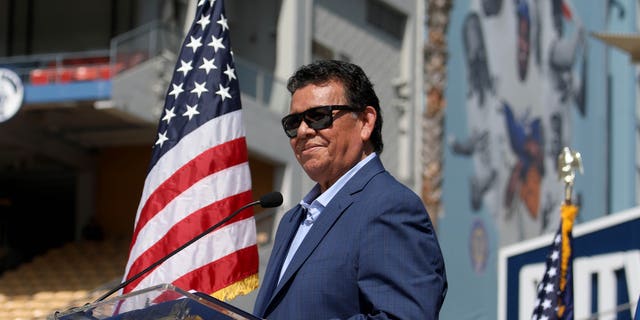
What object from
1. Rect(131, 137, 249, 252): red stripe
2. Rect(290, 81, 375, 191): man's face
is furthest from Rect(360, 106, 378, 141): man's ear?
Rect(131, 137, 249, 252): red stripe

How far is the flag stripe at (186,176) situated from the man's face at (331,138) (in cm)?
253

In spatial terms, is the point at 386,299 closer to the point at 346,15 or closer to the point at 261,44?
the point at 261,44

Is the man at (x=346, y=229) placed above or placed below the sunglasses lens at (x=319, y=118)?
below

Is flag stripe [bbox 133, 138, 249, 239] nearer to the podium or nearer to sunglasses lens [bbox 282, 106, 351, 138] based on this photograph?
sunglasses lens [bbox 282, 106, 351, 138]

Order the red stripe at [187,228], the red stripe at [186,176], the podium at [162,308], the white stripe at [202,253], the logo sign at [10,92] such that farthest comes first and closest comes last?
the logo sign at [10,92] → the red stripe at [186,176] → the red stripe at [187,228] → the white stripe at [202,253] → the podium at [162,308]

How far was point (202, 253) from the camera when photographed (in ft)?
19.5

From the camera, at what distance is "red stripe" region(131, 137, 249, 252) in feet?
20.4

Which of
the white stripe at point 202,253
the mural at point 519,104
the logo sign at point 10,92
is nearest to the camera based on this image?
the white stripe at point 202,253

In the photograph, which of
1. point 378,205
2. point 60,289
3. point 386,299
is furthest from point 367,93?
point 60,289

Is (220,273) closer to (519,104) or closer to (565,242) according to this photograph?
(565,242)

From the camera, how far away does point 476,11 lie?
26.5 meters

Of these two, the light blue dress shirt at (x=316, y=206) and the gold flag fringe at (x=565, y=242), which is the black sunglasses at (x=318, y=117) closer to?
the light blue dress shirt at (x=316, y=206)

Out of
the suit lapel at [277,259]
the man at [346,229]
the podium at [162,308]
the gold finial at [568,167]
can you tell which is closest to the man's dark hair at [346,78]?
the man at [346,229]

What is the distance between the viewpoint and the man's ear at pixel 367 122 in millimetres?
3766
